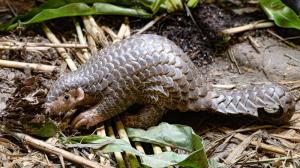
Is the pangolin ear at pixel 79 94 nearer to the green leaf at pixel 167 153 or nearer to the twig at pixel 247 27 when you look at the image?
the green leaf at pixel 167 153

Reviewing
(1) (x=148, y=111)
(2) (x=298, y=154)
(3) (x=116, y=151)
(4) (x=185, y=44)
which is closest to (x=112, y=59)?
(1) (x=148, y=111)

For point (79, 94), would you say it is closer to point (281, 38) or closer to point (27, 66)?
point (27, 66)

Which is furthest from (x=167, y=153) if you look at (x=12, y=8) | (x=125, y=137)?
(x=12, y=8)

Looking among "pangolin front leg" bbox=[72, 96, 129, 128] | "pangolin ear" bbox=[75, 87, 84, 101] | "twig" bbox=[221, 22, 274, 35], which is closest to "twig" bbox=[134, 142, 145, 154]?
"pangolin front leg" bbox=[72, 96, 129, 128]

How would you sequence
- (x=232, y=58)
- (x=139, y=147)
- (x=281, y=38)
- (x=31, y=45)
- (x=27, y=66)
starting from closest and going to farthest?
(x=139, y=147) → (x=27, y=66) → (x=31, y=45) → (x=232, y=58) → (x=281, y=38)

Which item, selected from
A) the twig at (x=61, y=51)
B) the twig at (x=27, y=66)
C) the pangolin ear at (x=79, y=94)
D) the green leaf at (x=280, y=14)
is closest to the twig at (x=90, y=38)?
the twig at (x=61, y=51)
